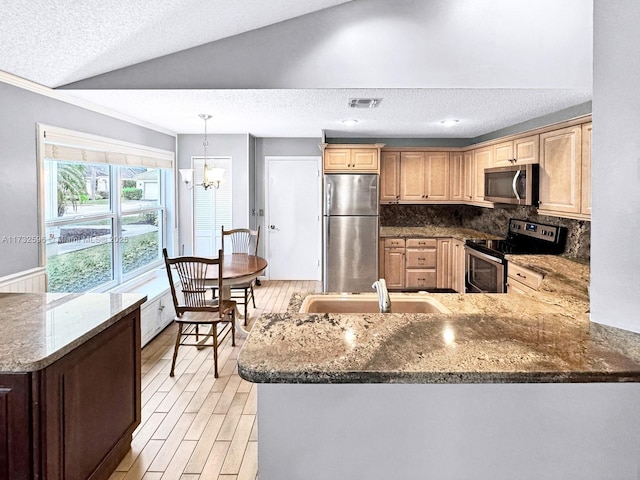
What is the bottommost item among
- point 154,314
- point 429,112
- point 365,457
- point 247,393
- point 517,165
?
point 247,393

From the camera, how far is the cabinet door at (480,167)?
5.42m

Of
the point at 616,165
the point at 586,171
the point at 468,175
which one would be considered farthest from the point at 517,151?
the point at 616,165

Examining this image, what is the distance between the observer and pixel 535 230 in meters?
4.69

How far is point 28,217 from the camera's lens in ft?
10.1

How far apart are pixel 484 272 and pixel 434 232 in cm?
171

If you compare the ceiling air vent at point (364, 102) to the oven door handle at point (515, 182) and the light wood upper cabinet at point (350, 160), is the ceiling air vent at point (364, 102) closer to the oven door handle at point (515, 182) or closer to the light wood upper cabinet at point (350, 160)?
the oven door handle at point (515, 182)

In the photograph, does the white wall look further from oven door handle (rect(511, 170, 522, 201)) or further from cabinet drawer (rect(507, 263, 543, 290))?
oven door handle (rect(511, 170, 522, 201))

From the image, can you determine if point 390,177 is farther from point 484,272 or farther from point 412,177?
point 484,272

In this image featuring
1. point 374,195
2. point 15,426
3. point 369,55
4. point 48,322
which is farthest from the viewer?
point 374,195

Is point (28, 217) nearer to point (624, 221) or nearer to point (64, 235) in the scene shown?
point (64, 235)

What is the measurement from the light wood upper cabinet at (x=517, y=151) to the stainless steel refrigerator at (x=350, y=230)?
5.06 ft

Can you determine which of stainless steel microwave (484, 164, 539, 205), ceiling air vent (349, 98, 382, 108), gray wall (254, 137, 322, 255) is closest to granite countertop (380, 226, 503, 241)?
stainless steel microwave (484, 164, 539, 205)

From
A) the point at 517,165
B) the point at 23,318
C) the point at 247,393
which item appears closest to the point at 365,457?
the point at 23,318

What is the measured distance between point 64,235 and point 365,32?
286 centimetres
